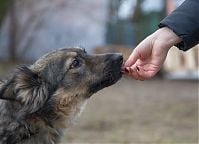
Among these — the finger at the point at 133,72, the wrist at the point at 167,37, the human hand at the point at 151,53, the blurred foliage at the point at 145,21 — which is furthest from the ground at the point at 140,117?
the blurred foliage at the point at 145,21

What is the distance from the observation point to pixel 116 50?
16000mm

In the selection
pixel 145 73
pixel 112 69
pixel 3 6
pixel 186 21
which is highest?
pixel 186 21

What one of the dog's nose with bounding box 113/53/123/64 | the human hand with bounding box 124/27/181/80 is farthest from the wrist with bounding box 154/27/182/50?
the dog's nose with bounding box 113/53/123/64

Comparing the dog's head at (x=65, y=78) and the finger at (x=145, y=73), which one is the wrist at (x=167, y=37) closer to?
the finger at (x=145, y=73)

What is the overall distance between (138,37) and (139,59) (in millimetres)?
13989

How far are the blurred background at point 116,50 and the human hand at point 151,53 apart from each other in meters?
4.18

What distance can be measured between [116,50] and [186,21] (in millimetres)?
12588

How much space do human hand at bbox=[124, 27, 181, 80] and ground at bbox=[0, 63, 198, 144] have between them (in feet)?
10.1

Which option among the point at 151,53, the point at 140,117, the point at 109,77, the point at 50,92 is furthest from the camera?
the point at 140,117

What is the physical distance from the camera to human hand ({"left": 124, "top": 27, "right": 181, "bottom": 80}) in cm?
350

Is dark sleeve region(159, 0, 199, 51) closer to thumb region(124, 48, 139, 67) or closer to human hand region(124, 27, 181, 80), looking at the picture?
human hand region(124, 27, 181, 80)

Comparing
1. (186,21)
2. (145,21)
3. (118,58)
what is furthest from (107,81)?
(145,21)

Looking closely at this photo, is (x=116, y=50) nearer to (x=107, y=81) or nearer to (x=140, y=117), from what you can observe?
(x=140, y=117)

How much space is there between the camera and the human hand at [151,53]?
11.5ft
